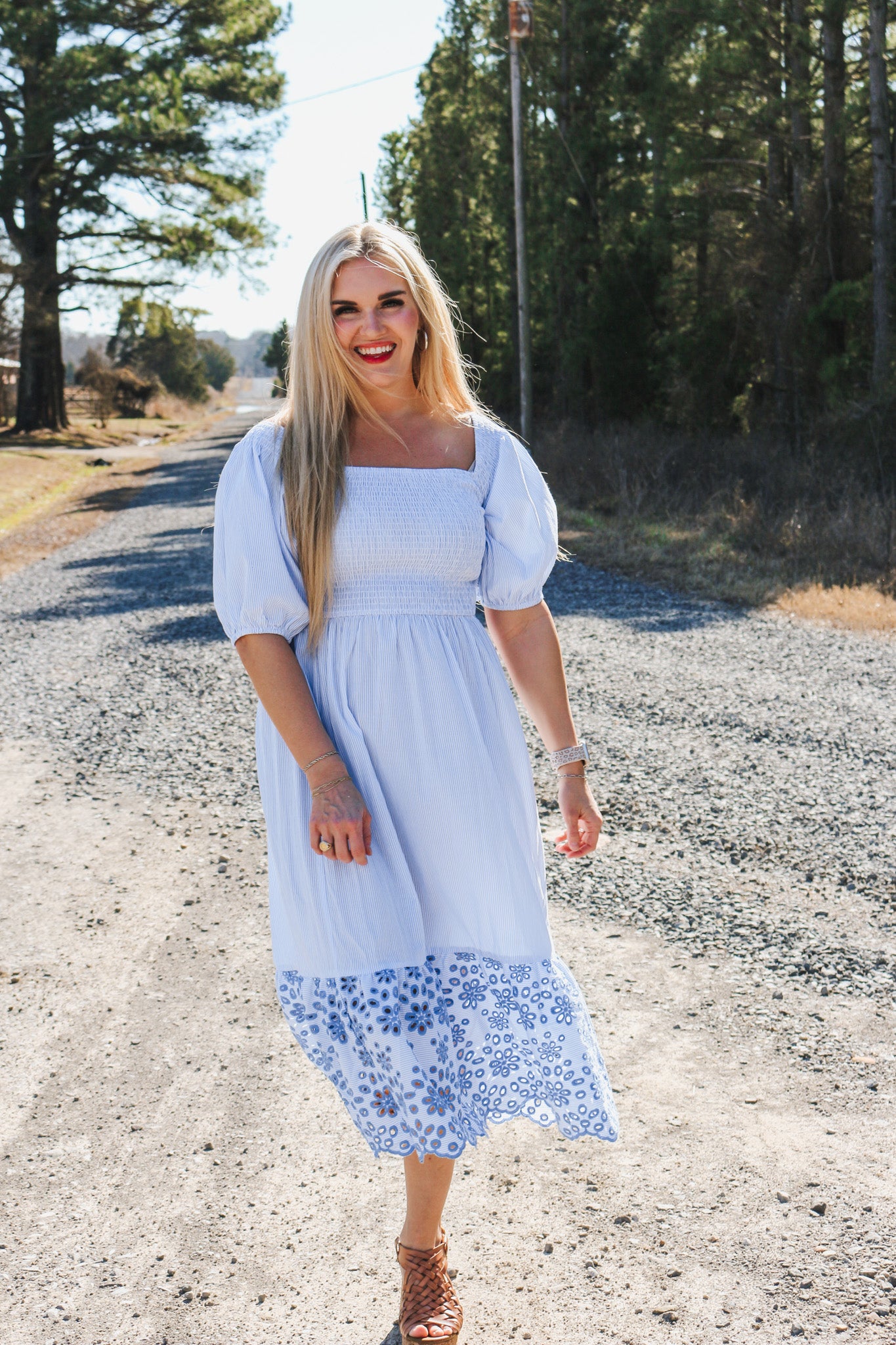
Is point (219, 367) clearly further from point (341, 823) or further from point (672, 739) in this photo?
point (341, 823)

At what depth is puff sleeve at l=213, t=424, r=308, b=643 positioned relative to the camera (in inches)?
81.6

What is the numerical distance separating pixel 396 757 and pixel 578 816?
1.44 feet

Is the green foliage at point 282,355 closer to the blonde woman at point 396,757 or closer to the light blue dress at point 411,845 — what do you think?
the blonde woman at point 396,757

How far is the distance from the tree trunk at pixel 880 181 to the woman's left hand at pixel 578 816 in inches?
592

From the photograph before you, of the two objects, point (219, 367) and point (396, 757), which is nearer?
point (396, 757)

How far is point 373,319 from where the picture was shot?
7.11 feet

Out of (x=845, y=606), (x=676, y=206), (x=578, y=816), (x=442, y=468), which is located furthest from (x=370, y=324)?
(x=676, y=206)

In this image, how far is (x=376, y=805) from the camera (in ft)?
6.91

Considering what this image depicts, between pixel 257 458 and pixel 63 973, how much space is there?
2.23 meters

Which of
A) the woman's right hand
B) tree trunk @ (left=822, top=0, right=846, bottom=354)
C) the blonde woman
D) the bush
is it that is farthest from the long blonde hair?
the bush

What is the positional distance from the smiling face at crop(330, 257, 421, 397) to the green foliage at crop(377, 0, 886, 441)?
16476 millimetres

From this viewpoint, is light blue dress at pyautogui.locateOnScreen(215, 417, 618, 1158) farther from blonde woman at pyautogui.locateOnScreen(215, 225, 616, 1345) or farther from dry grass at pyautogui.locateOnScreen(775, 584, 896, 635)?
dry grass at pyautogui.locateOnScreen(775, 584, 896, 635)

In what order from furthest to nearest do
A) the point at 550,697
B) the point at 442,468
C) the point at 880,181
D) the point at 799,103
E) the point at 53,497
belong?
1. the point at 53,497
2. the point at 799,103
3. the point at 880,181
4. the point at 550,697
5. the point at 442,468

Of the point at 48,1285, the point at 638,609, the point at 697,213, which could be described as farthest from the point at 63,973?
the point at 697,213
